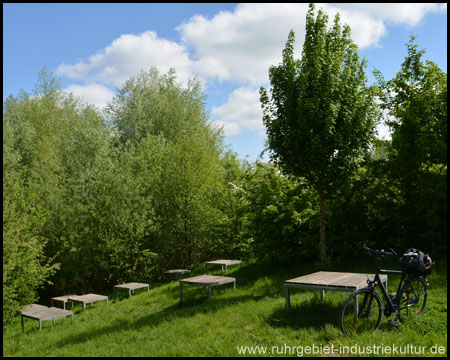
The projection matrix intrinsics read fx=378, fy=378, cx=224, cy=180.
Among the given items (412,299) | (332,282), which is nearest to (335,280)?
(332,282)

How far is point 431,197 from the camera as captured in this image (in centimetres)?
1014

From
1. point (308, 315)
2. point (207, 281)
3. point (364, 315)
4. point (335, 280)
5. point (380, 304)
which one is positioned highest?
point (335, 280)

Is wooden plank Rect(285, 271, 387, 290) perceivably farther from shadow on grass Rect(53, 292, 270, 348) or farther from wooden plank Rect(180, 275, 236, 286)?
wooden plank Rect(180, 275, 236, 286)

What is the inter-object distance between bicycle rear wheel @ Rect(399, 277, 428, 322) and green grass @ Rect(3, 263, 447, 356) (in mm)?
148

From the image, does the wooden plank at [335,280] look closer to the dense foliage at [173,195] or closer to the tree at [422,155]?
the dense foliage at [173,195]

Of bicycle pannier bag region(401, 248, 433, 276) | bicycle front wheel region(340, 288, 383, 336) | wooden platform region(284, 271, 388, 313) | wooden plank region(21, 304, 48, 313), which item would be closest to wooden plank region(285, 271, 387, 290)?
wooden platform region(284, 271, 388, 313)

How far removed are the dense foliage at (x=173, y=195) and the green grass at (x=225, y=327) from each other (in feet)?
4.89

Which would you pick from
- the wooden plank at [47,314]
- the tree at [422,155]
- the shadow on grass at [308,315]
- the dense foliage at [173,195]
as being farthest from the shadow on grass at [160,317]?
the tree at [422,155]

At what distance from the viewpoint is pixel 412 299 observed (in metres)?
6.40

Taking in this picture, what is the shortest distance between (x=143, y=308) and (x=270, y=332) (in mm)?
4730

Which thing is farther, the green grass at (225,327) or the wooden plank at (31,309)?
the wooden plank at (31,309)

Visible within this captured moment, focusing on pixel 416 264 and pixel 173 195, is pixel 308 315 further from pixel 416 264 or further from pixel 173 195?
pixel 173 195

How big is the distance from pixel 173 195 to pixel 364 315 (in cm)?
1140

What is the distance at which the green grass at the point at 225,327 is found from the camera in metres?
5.86
